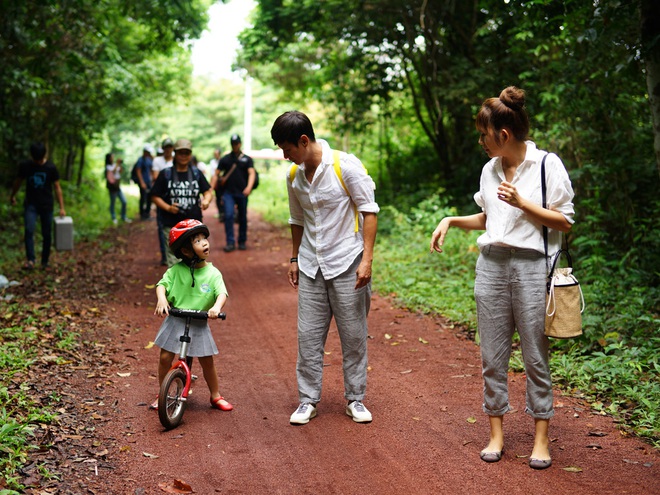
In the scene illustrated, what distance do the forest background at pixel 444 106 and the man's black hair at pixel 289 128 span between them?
2.64 metres

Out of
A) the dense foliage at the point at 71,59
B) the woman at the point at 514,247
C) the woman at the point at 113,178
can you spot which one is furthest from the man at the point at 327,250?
the woman at the point at 113,178

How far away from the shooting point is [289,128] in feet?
16.0

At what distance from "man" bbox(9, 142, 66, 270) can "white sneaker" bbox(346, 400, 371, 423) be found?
7.91 m

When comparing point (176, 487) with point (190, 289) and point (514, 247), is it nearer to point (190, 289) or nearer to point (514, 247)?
point (190, 289)

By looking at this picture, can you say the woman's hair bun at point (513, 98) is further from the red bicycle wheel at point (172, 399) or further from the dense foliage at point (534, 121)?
the red bicycle wheel at point (172, 399)

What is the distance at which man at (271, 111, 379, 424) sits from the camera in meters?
5.09

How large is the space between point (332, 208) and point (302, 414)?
60.8 inches

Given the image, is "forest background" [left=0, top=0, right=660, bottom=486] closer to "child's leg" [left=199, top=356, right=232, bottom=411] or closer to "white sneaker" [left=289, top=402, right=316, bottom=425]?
"child's leg" [left=199, top=356, right=232, bottom=411]

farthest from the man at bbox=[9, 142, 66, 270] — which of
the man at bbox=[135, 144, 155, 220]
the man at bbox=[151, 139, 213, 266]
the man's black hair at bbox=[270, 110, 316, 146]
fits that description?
the man at bbox=[135, 144, 155, 220]

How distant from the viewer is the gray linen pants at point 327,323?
5234mm

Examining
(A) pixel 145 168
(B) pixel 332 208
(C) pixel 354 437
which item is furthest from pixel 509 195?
(A) pixel 145 168

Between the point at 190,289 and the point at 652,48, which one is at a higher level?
the point at 652,48

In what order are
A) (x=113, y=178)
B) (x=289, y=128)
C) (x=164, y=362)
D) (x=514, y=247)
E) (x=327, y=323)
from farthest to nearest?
1. (x=113, y=178)
2. (x=164, y=362)
3. (x=327, y=323)
4. (x=289, y=128)
5. (x=514, y=247)

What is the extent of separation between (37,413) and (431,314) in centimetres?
521
